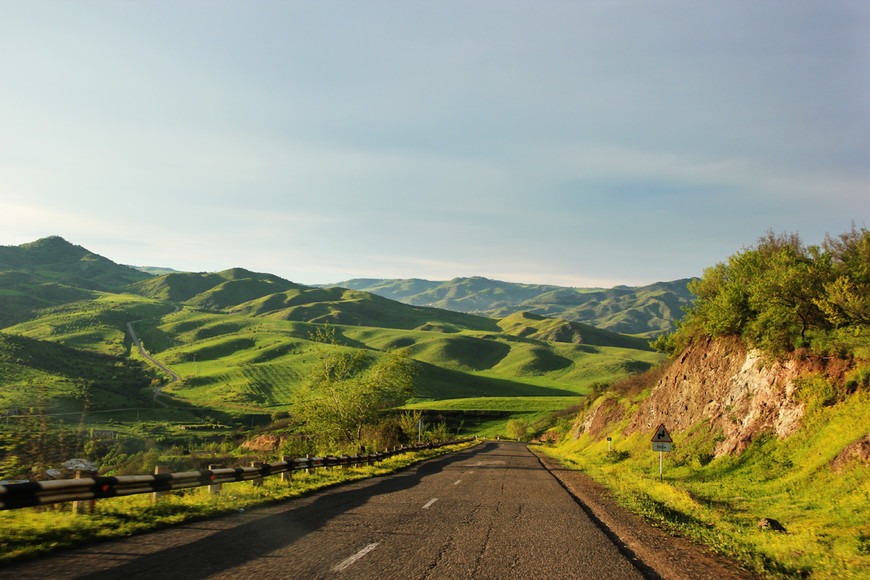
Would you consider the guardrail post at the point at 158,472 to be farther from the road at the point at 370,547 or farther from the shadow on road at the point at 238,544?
the shadow on road at the point at 238,544

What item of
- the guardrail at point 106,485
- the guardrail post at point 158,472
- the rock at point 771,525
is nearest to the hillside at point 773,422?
the rock at point 771,525

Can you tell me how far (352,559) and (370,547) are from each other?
80 centimetres

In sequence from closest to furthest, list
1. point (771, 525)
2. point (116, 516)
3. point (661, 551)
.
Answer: point (661, 551)
point (116, 516)
point (771, 525)

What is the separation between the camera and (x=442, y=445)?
5347 cm

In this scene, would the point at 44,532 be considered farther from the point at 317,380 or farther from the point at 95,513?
the point at 317,380

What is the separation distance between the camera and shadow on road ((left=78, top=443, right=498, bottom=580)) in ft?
21.2

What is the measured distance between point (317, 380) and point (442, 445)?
18705 mm

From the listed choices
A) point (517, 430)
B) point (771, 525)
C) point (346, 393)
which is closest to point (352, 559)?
point (771, 525)

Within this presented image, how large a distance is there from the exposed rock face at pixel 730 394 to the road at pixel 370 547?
11338 mm

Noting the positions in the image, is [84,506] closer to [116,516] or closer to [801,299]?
[116,516]

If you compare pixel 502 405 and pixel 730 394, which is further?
pixel 502 405

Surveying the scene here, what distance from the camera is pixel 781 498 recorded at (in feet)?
45.6

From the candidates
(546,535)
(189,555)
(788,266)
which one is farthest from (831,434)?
(189,555)

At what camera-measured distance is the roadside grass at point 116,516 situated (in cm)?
759
